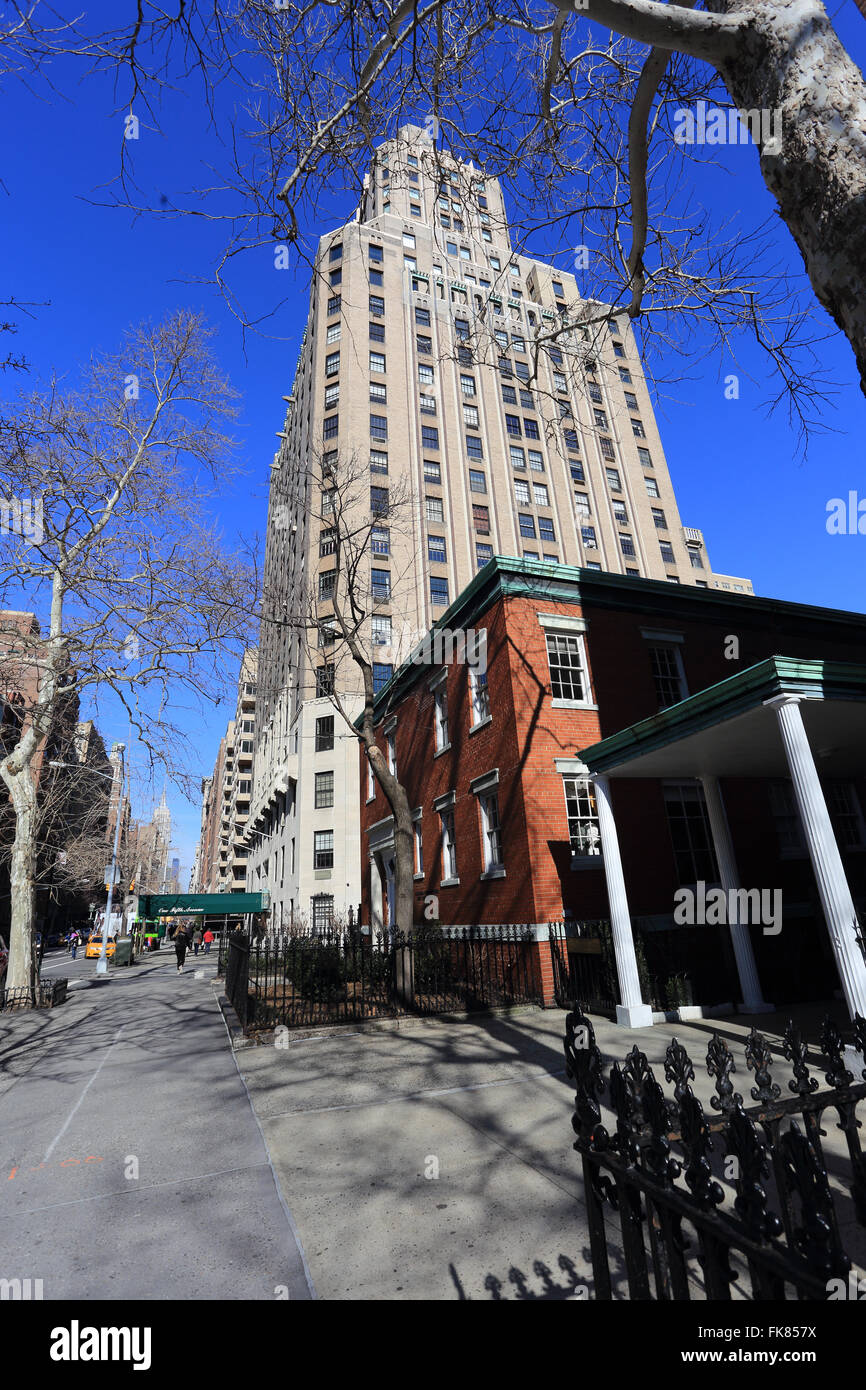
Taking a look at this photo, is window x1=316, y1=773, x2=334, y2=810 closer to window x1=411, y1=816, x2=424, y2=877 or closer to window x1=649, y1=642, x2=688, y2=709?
window x1=411, y1=816, x2=424, y2=877

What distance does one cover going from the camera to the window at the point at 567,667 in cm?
1590

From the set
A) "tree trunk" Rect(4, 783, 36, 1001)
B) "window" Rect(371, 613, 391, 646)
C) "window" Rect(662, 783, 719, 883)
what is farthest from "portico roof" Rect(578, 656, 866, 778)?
"window" Rect(371, 613, 391, 646)

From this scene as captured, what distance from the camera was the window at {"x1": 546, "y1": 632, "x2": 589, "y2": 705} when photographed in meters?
15.9

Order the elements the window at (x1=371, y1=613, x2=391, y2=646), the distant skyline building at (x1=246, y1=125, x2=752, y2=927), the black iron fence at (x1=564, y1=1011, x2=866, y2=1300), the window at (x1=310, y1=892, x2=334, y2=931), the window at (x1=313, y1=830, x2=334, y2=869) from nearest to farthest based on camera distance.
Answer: the black iron fence at (x1=564, y1=1011, x2=866, y2=1300), the window at (x1=310, y1=892, x2=334, y2=931), the window at (x1=313, y1=830, x2=334, y2=869), the window at (x1=371, y1=613, x2=391, y2=646), the distant skyline building at (x1=246, y1=125, x2=752, y2=927)

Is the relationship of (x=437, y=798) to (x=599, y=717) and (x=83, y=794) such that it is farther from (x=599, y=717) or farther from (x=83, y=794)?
(x=83, y=794)

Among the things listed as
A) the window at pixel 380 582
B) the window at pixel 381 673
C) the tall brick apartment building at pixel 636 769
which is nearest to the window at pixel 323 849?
the window at pixel 381 673

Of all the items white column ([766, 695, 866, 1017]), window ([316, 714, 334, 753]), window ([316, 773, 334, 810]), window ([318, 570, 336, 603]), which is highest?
window ([318, 570, 336, 603])

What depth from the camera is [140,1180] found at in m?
5.46

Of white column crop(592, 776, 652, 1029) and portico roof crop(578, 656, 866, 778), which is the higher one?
portico roof crop(578, 656, 866, 778)

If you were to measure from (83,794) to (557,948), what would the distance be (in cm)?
1891

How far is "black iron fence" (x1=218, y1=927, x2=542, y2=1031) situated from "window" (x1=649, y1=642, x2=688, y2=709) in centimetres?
739

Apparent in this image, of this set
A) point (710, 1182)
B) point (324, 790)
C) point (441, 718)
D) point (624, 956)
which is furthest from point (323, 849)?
point (710, 1182)

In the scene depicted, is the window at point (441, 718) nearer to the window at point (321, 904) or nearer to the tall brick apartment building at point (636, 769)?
the tall brick apartment building at point (636, 769)
